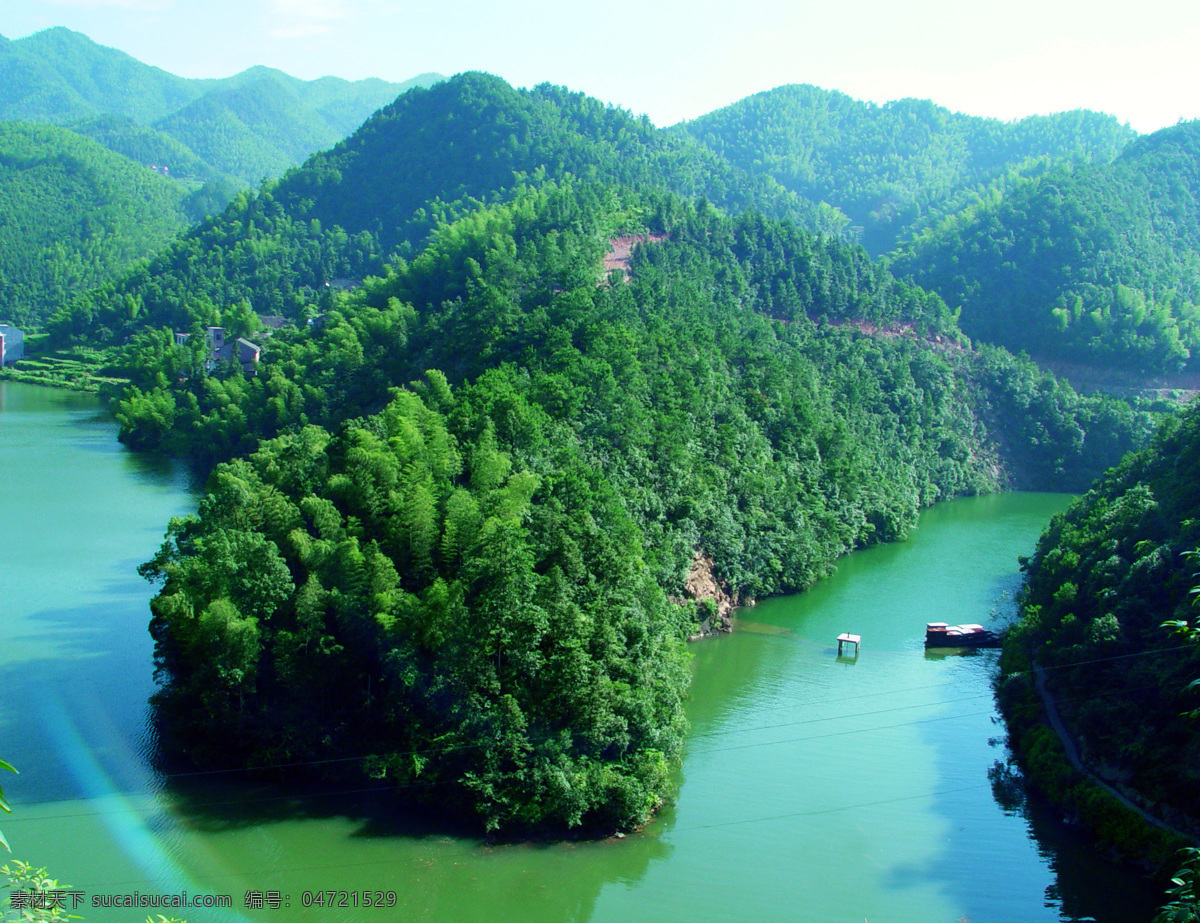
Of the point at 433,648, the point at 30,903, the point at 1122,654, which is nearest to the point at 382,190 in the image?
the point at 433,648

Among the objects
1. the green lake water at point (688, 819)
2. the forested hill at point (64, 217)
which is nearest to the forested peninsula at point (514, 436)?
the green lake water at point (688, 819)

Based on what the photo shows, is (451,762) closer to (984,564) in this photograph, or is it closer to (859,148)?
(984,564)

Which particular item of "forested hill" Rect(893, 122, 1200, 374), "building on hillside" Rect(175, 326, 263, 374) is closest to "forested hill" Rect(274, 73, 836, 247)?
"building on hillside" Rect(175, 326, 263, 374)

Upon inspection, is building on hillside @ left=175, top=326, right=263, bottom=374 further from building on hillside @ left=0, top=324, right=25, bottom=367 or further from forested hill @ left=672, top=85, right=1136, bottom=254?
forested hill @ left=672, top=85, right=1136, bottom=254

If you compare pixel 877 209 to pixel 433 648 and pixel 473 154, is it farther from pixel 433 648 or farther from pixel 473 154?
pixel 433 648

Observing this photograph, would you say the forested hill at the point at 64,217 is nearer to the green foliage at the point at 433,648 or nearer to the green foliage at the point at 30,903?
the green foliage at the point at 433,648

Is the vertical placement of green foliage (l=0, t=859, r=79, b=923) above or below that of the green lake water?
above
